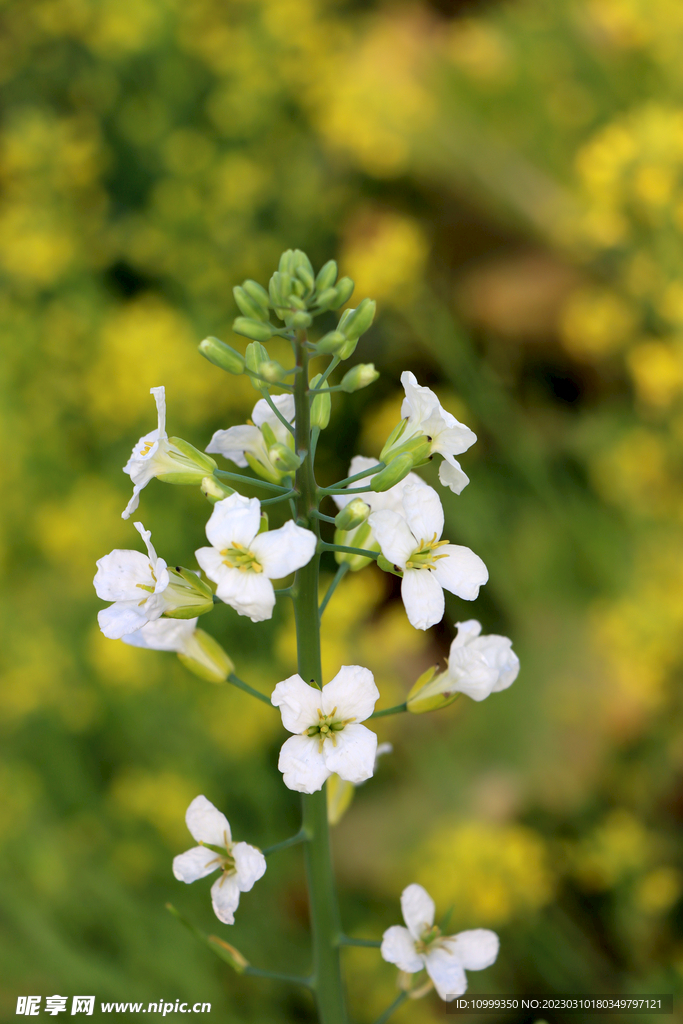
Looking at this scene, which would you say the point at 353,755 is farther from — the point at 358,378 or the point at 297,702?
the point at 358,378

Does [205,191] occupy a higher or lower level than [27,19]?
lower

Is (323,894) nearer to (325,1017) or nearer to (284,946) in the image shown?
(325,1017)

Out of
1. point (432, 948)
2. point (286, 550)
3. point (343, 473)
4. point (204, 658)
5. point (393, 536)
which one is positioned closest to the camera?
point (286, 550)

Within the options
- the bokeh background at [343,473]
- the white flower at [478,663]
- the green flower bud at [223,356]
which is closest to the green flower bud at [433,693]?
the white flower at [478,663]

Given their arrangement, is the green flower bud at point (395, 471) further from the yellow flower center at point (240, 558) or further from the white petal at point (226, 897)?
the white petal at point (226, 897)

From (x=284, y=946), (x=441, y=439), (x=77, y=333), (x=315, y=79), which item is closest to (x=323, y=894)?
(x=441, y=439)

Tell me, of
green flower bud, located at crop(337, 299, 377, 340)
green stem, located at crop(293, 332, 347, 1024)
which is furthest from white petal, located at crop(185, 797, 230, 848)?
green flower bud, located at crop(337, 299, 377, 340)

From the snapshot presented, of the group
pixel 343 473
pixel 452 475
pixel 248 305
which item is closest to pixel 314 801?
pixel 452 475
